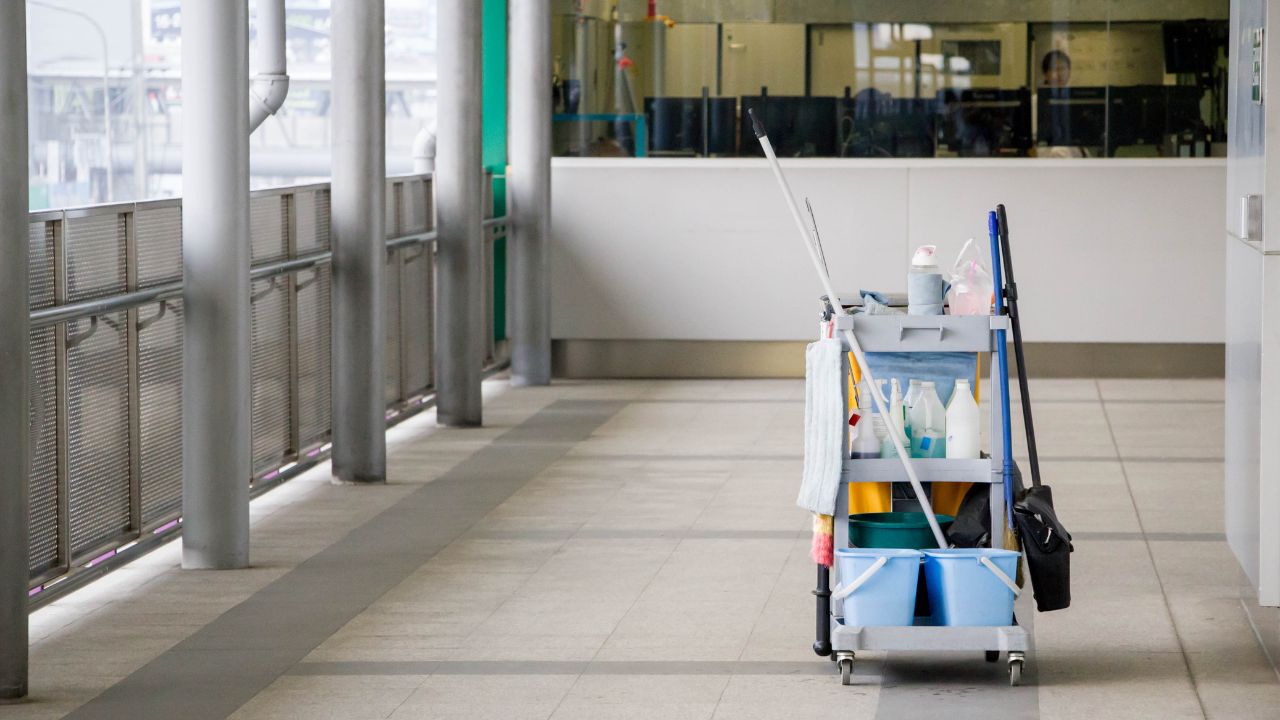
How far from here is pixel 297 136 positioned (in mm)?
28719

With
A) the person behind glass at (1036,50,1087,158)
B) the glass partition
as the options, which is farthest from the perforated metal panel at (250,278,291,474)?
the person behind glass at (1036,50,1087,158)

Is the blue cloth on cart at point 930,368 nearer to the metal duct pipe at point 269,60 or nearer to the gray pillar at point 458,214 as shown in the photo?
the metal duct pipe at point 269,60

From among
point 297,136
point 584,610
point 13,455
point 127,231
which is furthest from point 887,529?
point 297,136

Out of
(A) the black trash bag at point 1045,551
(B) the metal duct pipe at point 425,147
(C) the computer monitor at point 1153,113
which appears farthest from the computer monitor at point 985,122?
(A) the black trash bag at point 1045,551

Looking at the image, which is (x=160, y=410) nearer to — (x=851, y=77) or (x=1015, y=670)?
(x=1015, y=670)

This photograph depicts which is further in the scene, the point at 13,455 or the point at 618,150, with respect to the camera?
the point at 618,150

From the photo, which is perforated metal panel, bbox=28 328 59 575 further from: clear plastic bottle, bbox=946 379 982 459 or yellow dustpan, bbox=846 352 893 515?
clear plastic bottle, bbox=946 379 982 459

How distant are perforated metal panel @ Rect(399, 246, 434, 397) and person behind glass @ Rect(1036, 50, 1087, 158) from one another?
4542mm

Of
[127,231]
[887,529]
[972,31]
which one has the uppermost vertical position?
[972,31]

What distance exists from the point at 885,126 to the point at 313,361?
5.51m

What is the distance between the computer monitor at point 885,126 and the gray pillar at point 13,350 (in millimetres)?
8634

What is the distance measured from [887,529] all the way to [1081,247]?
777 centimetres

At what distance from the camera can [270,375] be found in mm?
7988

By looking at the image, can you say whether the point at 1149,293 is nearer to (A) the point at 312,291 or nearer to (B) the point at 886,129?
(B) the point at 886,129
